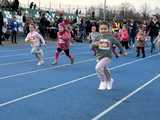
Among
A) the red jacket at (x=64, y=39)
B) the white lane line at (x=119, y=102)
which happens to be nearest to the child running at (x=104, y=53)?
the white lane line at (x=119, y=102)

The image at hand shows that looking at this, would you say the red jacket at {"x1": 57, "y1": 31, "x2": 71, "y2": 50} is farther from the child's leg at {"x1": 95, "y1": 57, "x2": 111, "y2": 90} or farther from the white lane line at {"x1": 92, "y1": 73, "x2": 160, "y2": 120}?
the child's leg at {"x1": 95, "y1": 57, "x2": 111, "y2": 90}

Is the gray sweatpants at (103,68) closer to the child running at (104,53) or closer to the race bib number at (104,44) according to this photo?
the child running at (104,53)

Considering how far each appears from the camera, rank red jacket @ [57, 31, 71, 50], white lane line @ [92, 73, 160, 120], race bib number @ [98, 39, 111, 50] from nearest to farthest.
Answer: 1. white lane line @ [92, 73, 160, 120]
2. race bib number @ [98, 39, 111, 50]
3. red jacket @ [57, 31, 71, 50]

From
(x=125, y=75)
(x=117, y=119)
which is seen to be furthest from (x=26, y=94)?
(x=125, y=75)

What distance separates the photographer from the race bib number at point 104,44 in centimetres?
1464

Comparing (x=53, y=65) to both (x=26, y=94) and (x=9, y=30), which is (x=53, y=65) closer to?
(x=26, y=94)

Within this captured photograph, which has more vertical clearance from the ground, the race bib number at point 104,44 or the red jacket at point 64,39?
the race bib number at point 104,44

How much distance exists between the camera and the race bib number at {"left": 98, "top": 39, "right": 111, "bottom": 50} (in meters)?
14.6

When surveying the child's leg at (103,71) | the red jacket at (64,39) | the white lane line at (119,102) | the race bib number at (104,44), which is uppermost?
the race bib number at (104,44)

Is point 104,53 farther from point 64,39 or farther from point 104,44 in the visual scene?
point 64,39

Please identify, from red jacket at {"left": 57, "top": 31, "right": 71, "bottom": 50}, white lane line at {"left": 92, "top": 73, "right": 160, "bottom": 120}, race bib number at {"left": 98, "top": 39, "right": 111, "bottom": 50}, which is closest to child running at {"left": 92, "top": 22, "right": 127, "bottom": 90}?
race bib number at {"left": 98, "top": 39, "right": 111, "bottom": 50}

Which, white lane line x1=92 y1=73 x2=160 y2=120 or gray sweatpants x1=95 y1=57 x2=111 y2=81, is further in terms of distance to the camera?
gray sweatpants x1=95 y1=57 x2=111 y2=81

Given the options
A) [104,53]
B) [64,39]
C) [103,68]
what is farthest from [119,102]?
[64,39]

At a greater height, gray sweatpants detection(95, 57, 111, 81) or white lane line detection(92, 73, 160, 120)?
gray sweatpants detection(95, 57, 111, 81)
